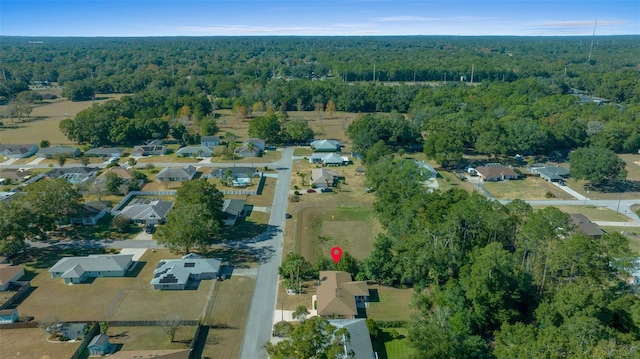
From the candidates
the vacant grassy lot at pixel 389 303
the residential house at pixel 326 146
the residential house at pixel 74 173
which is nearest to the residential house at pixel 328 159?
the residential house at pixel 326 146

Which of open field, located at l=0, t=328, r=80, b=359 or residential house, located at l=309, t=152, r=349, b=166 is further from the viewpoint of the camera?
residential house, located at l=309, t=152, r=349, b=166

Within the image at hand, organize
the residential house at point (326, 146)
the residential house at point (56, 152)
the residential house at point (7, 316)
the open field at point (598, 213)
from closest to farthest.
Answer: the residential house at point (7, 316) < the open field at point (598, 213) < the residential house at point (56, 152) < the residential house at point (326, 146)

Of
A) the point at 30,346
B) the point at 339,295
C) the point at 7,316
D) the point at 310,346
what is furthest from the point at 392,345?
the point at 7,316

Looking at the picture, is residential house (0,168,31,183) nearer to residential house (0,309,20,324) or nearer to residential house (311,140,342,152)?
residential house (0,309,20,324)

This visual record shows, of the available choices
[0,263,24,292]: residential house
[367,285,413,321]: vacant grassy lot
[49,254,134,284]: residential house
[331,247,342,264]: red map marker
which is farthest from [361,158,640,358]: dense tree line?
[0,263,24,292]: residential house

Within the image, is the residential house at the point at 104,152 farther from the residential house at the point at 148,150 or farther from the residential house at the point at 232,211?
the residential house at the point at 232,211

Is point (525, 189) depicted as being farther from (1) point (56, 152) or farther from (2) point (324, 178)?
(1) point (56, 152)
